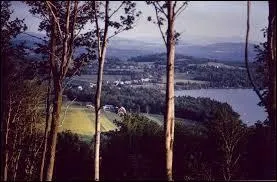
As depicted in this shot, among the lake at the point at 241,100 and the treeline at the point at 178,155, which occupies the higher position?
the lake at the point at 241,100

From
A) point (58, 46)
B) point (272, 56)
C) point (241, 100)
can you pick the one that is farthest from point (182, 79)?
point (272, 56)

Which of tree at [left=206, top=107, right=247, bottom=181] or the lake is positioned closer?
tree at [left=206, top=107, right=247, bottom=181]

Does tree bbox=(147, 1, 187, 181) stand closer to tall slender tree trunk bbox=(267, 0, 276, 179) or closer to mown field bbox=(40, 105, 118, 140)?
tall slender tree trunk bbox=(267, 0, 276, 179)

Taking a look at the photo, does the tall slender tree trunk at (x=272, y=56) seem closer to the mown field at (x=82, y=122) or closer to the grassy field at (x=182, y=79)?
the mown field at (x=82, y=122)

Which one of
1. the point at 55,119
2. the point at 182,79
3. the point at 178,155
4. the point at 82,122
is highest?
the point at 182,79

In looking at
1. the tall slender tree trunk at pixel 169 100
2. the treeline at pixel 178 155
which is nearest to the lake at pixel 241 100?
the treeline at pixel 178 155

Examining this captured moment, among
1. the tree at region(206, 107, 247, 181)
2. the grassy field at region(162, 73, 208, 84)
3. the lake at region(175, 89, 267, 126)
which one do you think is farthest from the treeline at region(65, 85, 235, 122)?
the tree at region(206, 107, 247, 181)

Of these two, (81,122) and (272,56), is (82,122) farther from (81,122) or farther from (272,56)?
(272,56)

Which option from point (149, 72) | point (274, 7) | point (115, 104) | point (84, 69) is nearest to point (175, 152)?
point (84, 69)
